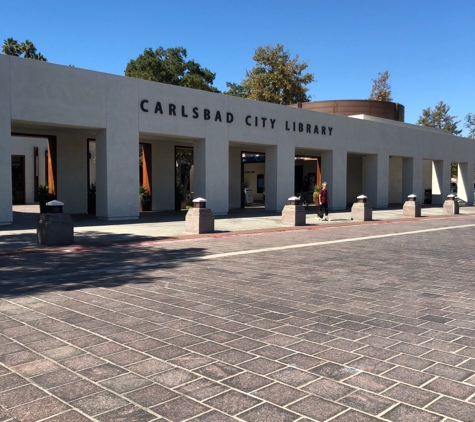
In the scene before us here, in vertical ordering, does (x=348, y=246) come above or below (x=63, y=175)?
below

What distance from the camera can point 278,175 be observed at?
25.2 meters

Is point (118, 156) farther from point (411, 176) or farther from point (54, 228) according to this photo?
point (411, 176)

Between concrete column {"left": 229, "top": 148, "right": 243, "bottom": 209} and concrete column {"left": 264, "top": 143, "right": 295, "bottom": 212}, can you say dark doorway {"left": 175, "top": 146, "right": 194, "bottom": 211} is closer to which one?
concrete column {"left": 229, "top": 148, "right": 243, "bottom": 209}

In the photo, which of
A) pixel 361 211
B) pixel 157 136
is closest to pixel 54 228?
pixel 157 136

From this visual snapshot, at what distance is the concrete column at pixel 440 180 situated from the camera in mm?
37406

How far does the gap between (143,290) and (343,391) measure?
4213mm

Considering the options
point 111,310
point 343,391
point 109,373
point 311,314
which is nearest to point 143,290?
point 111,310

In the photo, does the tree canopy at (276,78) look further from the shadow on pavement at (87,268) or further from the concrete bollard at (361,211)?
the shadow on pavement at (87,268)

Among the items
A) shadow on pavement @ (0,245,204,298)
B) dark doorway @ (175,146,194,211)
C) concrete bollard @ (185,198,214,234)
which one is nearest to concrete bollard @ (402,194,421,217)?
dark doorway @ (175,146,194,211)

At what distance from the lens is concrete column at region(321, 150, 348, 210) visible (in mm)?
28188

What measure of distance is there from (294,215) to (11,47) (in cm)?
4049

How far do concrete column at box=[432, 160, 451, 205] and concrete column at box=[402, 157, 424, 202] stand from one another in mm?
3914

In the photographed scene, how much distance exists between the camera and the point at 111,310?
237 inches

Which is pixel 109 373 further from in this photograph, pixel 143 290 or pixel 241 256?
pixel 241 256
